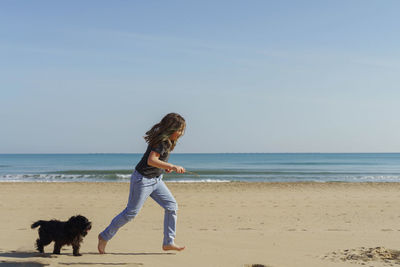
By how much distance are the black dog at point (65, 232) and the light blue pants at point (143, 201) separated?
0.84 ft

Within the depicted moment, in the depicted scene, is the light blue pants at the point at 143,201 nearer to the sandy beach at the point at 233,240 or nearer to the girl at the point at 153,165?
the girl at the point at 153,165

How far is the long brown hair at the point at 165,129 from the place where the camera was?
433 cm

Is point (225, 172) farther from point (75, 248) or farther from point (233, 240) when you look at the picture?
point (75, 248)

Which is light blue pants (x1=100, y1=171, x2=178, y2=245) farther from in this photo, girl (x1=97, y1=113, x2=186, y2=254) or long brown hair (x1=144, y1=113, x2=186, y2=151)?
long brown hair (x1=144, y1=113, x2=186, y2=151)

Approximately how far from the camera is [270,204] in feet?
39.9

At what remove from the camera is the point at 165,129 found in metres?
4.36

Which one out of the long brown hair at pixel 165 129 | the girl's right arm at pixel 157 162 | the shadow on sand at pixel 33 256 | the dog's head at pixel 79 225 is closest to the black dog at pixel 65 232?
the dog's head at pixel 79 225

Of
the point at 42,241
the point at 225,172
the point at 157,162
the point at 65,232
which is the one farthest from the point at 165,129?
the point at 225,172

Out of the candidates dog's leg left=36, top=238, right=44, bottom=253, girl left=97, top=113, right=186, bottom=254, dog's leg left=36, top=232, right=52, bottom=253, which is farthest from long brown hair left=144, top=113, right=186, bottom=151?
dog's leg left=36, top=238, right=44, bottom=253

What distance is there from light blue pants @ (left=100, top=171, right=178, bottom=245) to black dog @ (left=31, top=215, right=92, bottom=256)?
0.26m

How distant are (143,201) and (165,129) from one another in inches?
32.3

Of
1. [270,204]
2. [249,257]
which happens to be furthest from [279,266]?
[270,204]

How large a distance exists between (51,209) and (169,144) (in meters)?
7.90

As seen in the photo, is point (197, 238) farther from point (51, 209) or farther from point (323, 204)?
point (323, 204)
